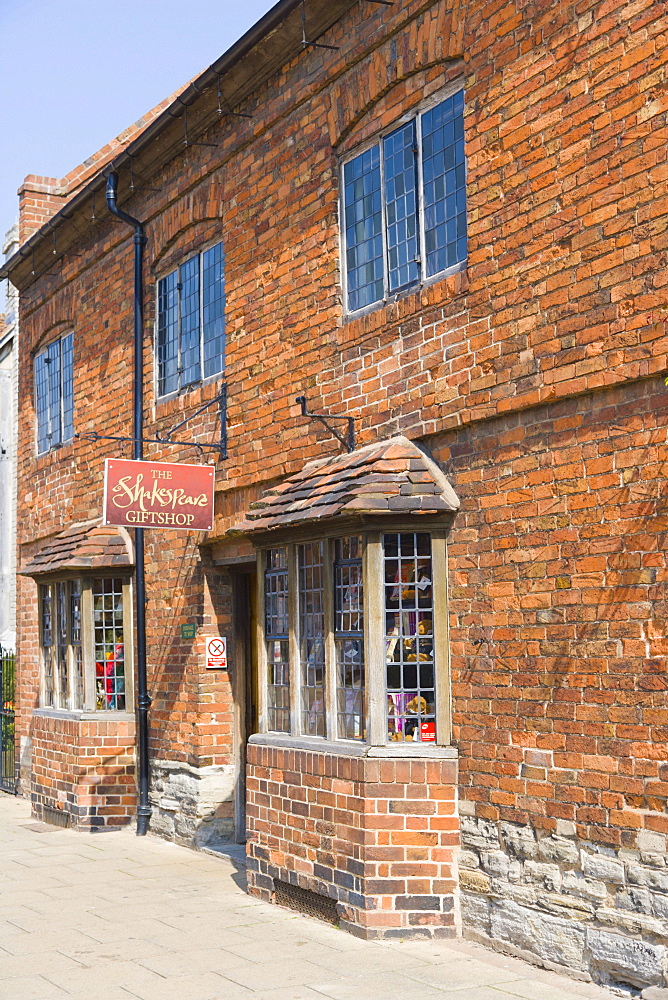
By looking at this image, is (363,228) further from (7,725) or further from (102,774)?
(7,725)

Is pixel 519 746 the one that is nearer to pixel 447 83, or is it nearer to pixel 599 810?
pixel 599 810

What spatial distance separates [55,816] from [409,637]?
7.34 m

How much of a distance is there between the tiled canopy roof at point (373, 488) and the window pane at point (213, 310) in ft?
9.58

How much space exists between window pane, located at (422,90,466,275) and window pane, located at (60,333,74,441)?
787 centimetres

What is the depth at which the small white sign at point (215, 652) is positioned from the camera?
11.4m

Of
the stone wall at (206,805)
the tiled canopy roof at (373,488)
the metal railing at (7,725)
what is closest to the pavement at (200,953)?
the stone wall at (206,805)

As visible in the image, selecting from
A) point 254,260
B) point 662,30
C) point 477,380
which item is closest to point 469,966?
point 477,380

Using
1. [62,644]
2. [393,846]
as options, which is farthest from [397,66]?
[62,644]

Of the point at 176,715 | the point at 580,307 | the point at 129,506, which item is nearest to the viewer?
the point at 580,307

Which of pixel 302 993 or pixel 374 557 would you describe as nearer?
pixel 302 993

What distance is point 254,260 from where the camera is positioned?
10.4 metres

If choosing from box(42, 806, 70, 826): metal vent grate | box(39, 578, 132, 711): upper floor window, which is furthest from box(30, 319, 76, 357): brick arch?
box(42, 806, 70, 826): metal vent grate

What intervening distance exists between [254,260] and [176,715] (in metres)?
4.64

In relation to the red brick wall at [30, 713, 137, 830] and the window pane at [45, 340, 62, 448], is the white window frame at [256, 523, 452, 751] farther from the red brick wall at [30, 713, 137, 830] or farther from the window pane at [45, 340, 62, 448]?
the window pane at [45, 340, 62, 448]
